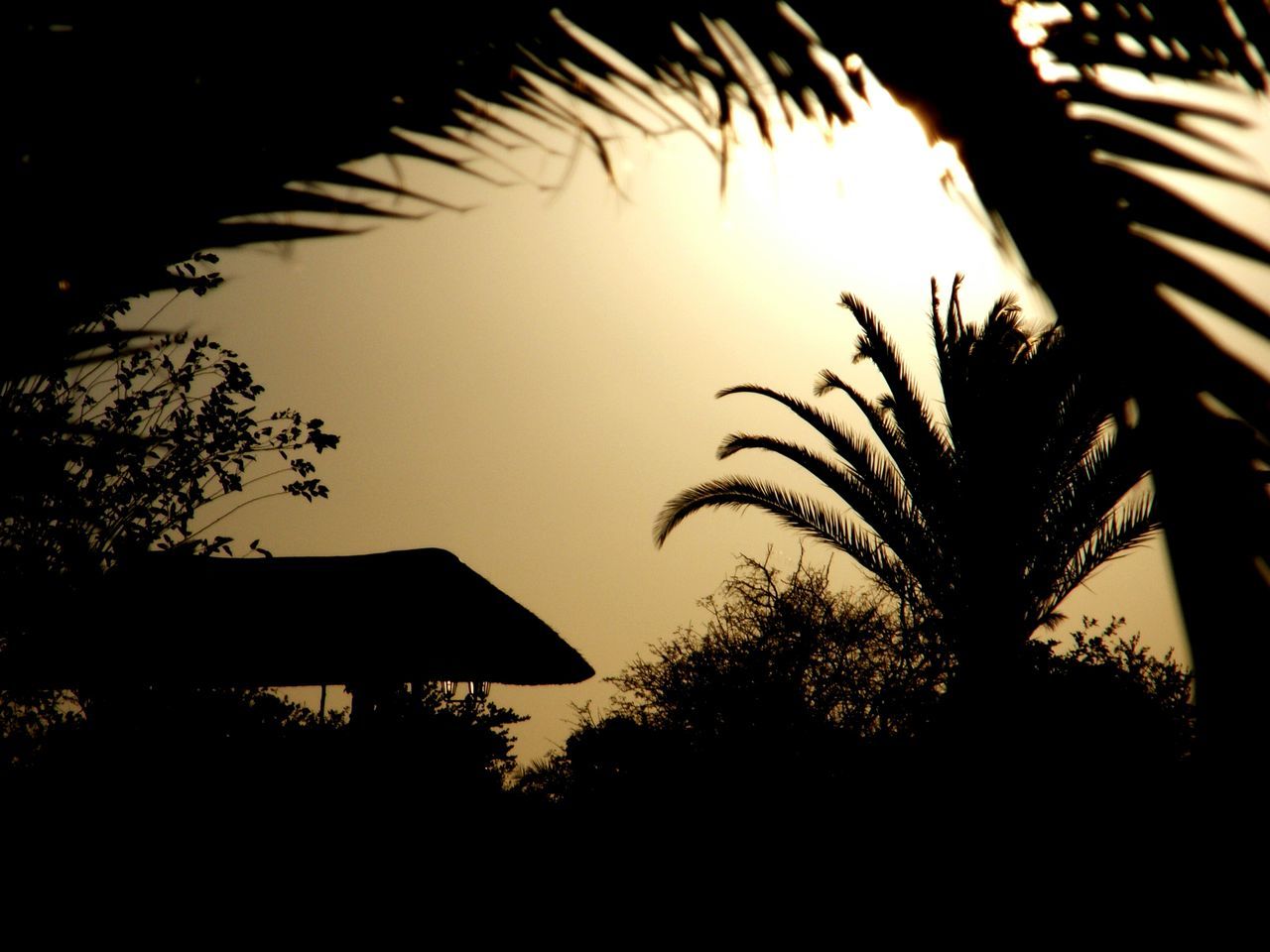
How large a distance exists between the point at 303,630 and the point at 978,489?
706 centimetres

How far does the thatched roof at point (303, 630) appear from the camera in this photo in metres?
8.91

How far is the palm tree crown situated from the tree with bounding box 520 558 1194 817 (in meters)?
0.97

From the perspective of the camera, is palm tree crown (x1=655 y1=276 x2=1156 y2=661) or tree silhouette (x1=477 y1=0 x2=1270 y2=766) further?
palm tree crown (x1=655 y1=276 x2=1156 y2=661)

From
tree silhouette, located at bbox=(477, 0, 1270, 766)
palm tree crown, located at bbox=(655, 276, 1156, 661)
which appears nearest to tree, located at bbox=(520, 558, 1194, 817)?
palm tree crown, located at bbox=(655, 276, 1156, 661)

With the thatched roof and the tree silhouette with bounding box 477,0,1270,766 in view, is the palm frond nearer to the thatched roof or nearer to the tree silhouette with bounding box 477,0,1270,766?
the thatched roof

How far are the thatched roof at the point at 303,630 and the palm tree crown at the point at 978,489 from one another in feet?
12.5

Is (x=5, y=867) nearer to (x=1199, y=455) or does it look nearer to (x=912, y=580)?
(x=1199, y=455)

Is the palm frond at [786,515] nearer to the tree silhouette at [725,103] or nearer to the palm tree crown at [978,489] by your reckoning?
the palm tree crown at [978,489]

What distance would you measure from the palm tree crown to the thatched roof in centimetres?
382

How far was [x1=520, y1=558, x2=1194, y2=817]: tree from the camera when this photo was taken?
8.43 m

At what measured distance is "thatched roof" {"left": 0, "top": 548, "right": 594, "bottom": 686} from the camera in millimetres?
8906

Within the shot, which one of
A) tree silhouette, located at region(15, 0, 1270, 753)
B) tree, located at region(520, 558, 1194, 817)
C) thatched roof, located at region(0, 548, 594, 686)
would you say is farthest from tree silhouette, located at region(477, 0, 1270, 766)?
thatched roof, located at region(0, 548, 594, 686)

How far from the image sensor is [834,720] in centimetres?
1537

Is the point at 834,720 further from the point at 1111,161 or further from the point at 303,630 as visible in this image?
the point at 1111,161
